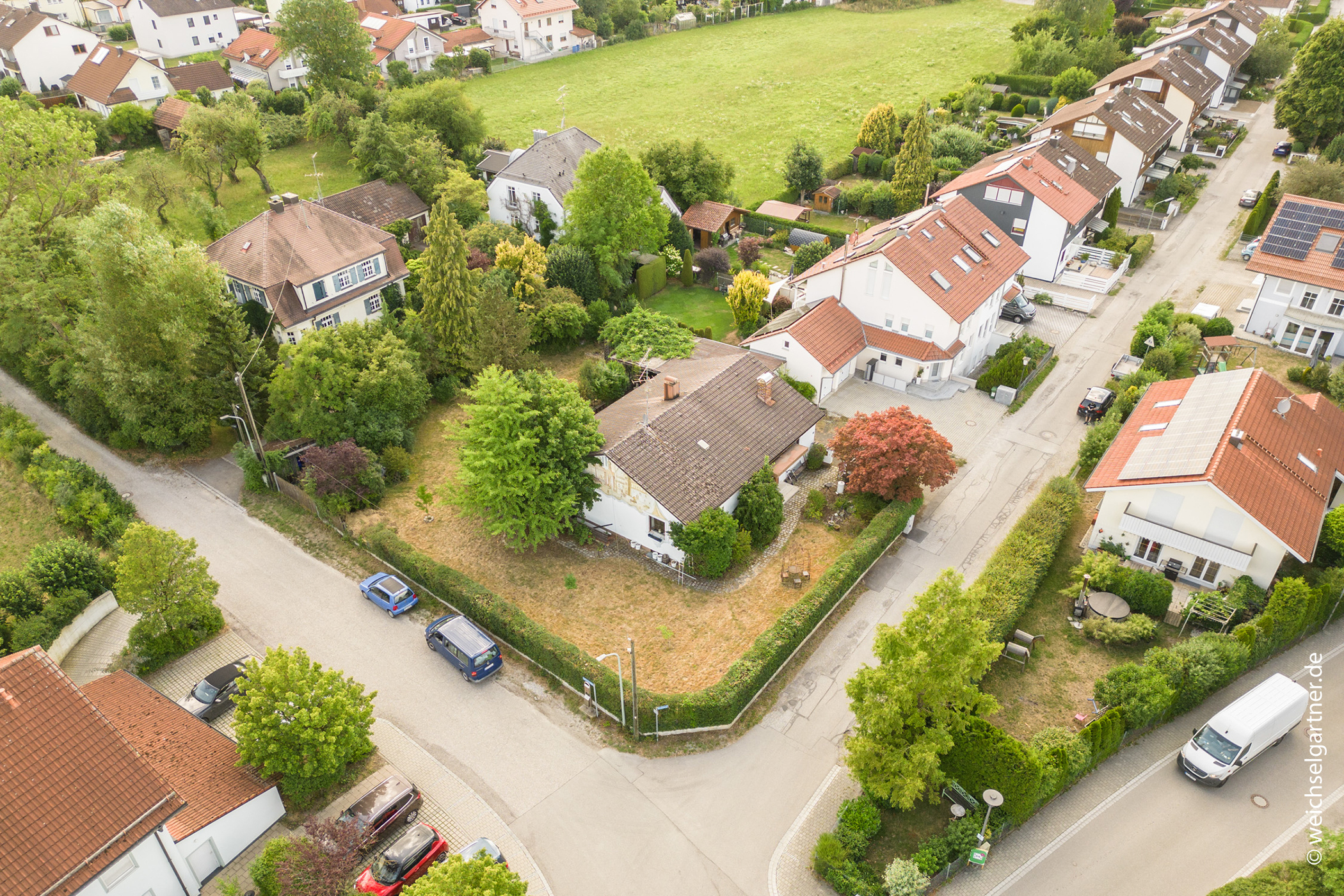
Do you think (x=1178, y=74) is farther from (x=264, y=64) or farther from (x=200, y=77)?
(x=200, y=77)

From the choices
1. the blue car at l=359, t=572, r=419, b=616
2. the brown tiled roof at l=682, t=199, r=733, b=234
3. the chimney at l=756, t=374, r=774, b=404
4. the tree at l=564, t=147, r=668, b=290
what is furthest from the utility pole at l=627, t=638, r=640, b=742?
the brown tiled roof at l=682, t=199, r=733, b=234

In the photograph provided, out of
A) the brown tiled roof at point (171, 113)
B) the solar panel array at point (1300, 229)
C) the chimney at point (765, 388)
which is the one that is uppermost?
the brown tiled roof at point (171, 113)

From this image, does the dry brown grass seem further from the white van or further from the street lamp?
the white van

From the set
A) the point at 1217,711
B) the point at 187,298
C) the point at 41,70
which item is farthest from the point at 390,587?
the point at 41,70

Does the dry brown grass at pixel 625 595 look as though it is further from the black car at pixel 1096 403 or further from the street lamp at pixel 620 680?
the black car at pixel 1096 403

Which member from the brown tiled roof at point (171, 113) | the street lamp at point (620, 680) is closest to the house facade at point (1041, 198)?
the street lamp at point (620, 680)
